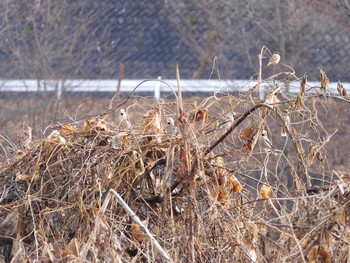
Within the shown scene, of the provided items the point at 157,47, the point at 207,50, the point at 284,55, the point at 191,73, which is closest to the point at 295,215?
the point at 284,55

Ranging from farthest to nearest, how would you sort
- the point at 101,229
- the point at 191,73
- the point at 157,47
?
the point at 157,47 < the point at 191,73 < the point at 101,229

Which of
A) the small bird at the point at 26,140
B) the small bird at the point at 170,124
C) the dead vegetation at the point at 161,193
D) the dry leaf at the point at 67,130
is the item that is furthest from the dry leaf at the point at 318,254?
the small bird at the point at 26,140

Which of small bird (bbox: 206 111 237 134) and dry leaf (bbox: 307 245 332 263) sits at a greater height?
small bird (bbox: 206 111 237 134)

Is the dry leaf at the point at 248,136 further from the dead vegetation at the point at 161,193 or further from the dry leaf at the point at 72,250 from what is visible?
the dry leaf at the point at 72,250

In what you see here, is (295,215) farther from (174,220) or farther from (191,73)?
(191,73)

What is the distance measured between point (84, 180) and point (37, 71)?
688 cm

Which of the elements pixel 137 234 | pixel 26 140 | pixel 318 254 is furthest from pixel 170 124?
pixel 318 254

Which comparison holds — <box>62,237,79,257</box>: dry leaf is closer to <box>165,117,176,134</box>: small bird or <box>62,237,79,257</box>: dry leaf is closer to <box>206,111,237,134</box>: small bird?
<box>165,117,176,134</box>: small bird

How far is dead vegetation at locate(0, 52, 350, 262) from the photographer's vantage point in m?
3.39

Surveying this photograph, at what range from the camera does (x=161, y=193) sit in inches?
140

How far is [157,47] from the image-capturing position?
17.0 metres

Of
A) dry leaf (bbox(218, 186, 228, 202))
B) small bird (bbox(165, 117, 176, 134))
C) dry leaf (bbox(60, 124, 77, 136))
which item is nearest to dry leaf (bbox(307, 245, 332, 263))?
dry leaf (bbox(218, 186, 228, 202))

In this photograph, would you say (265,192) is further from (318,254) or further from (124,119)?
(318,254)

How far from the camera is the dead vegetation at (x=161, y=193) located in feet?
11.1
